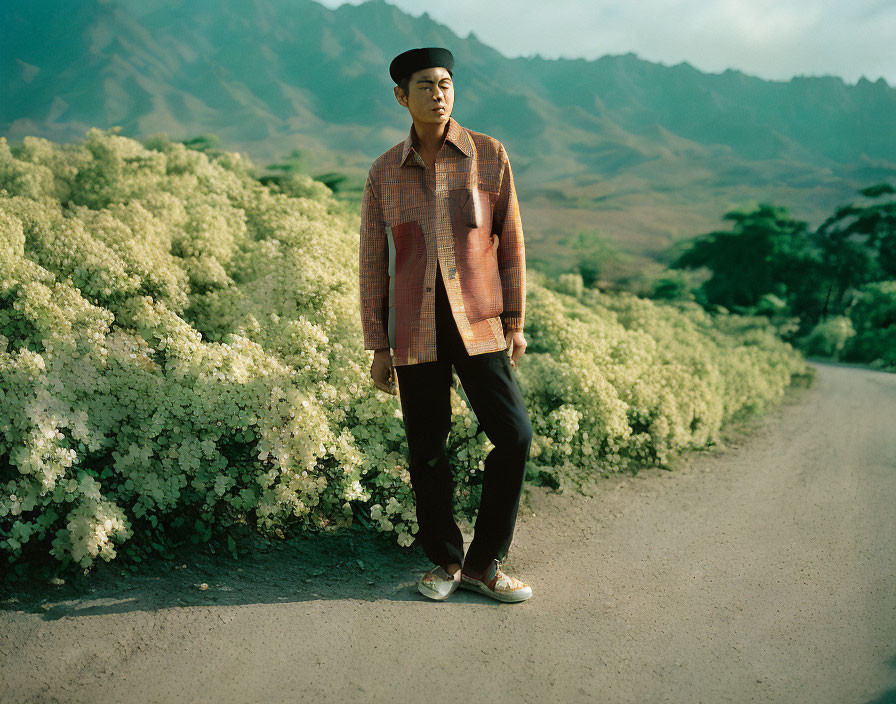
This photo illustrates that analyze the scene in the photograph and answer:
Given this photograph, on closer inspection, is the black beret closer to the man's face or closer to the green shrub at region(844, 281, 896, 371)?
the man's face

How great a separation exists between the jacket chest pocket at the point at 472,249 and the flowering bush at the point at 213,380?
2.78 ft

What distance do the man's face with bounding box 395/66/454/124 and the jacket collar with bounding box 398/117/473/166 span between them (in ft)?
0.18

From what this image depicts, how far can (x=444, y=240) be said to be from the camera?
2.58 metres

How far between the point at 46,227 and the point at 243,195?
2100 millimetres

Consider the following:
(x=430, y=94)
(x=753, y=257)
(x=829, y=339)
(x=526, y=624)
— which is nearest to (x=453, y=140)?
(x=430, y=94)

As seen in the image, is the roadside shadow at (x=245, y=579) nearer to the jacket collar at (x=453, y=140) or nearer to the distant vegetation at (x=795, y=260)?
the jacket collar at (x=453, y=140)

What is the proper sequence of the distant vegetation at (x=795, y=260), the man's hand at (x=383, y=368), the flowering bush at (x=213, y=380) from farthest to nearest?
the distant vegetation at (x=795, y=260), the flowering bush at (x=213, y=380), the man's hand at (x=383, y=368)

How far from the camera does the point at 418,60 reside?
2.52 metres

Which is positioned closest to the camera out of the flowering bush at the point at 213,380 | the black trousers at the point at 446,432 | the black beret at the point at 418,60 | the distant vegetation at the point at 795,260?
the black beret at the point at 418,60

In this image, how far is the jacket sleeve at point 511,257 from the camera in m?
2.71

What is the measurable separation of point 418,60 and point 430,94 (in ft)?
0.43

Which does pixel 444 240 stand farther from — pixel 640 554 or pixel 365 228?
pixel 640 554

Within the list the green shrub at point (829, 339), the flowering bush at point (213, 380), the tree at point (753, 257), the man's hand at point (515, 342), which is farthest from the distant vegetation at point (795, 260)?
the man's hand at point (515, 342)

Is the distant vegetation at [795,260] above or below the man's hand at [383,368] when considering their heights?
above
